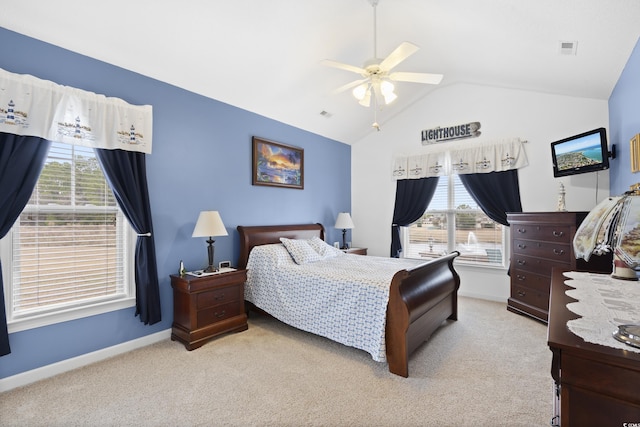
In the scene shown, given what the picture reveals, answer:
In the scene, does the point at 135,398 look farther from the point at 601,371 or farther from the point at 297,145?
the point at 297,145

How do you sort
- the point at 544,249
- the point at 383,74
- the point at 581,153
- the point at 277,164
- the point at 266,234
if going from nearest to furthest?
the point at 383,74, the point at 581,153, the point at 544,249, the point at 266,234, the point at 277,164

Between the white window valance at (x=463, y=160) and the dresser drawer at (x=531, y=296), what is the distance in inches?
65.9

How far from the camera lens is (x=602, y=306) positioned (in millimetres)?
1347

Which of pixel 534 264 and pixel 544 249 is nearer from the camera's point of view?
pixel 544 249

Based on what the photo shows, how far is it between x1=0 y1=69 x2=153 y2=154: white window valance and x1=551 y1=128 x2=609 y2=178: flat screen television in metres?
4.57

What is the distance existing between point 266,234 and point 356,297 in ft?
5.87

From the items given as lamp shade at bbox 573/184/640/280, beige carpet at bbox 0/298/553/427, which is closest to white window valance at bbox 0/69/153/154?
beige carpet at bbox 0/298/553/427

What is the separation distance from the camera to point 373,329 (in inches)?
102

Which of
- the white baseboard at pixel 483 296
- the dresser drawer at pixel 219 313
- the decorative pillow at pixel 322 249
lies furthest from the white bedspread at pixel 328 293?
the white baseboard at pixel 483 296

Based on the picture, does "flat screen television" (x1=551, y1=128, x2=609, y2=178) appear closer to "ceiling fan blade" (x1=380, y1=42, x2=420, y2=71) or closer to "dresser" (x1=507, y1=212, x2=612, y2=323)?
"dresser" (x1=507, y1=212, x2=612, y2=323)

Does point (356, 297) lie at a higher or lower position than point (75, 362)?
higher

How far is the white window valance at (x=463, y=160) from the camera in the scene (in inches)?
169

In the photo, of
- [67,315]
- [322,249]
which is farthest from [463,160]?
[67,315]

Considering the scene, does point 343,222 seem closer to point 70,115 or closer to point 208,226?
point 208,226
